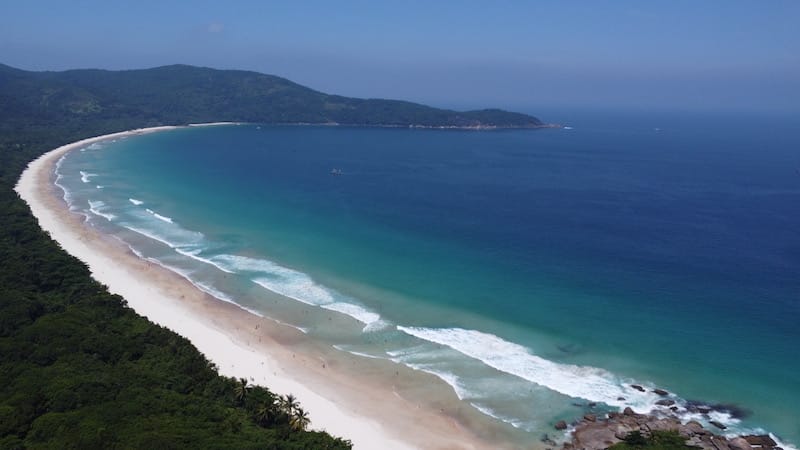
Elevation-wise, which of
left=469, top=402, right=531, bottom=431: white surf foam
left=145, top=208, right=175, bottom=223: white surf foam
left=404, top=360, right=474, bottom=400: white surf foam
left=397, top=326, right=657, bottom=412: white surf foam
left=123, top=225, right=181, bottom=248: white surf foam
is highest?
left=145, top=208, right=175, bottom=223: white surf foam

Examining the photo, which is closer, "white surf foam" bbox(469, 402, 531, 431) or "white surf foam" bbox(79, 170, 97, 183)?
"white surf foam" bbox(469, 402, 531, 431)

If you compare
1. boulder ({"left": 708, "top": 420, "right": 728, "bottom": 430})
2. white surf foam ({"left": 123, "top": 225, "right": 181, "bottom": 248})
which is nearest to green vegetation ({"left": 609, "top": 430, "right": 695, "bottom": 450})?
boulder ({"left": 708, "top": 420, "right": 728, "bottom": 430})

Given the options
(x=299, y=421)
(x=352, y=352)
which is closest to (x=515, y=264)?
(x=352, y=352)

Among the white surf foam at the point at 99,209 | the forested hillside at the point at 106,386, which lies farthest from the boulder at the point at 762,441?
the white surf foam at the point at 99,209

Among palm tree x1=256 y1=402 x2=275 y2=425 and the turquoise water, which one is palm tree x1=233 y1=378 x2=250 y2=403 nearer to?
palm tree x1=256 y1=402 x2=275 y2=425

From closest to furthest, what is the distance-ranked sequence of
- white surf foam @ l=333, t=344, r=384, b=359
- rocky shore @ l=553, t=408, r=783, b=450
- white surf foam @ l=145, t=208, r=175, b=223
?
1. rocky shore @ l=553, t=408, r=783, b=450
2. white surf foam @ l=333, t=344, r=384, b=359
3. white surf foam @ l=145, t=208, r=175, b=223

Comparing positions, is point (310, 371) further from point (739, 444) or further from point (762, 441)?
point (762, 441)

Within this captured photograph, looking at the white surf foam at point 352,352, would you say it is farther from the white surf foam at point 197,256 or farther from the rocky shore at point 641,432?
the white surf foam at point 197,256
